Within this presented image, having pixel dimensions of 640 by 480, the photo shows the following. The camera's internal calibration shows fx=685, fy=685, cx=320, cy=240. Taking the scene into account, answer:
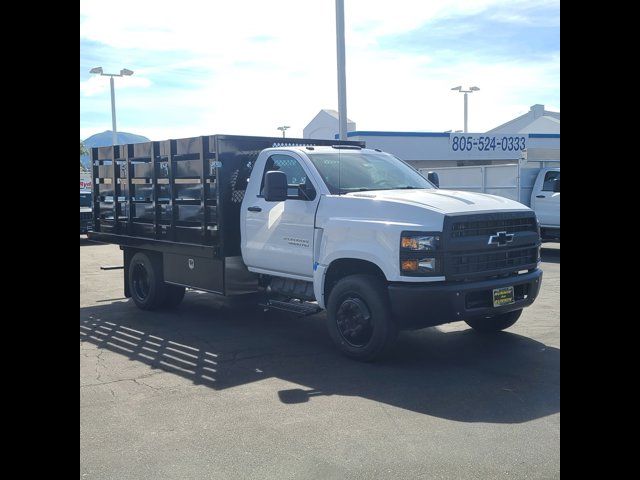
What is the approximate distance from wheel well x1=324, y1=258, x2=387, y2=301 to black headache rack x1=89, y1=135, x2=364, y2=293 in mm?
→ 1635

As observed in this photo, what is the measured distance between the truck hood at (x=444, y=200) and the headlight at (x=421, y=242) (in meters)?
0.28

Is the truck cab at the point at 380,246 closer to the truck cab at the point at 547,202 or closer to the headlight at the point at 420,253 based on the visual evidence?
the headlight at the point at 420,253

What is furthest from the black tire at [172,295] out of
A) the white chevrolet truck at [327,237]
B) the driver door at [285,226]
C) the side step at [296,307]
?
the side step at [296,307]

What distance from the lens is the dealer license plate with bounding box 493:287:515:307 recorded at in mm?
6523

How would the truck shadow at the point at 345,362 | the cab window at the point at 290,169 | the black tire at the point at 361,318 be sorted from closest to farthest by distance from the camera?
the truck shadow at the point at 345,362 < the black tire at the point at 361,318 < the cab window at the point at 290,169

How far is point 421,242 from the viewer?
20.4ft

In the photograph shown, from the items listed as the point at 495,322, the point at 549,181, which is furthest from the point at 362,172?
the point at 549,181

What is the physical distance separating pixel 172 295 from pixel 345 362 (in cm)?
384

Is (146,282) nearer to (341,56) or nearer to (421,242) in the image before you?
(421,242)

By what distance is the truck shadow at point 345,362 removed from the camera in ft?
17.9

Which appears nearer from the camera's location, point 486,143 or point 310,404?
point 310,404

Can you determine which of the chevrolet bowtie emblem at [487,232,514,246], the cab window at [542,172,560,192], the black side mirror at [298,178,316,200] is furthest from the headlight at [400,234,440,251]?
the cab window at [542,172,560,192]
